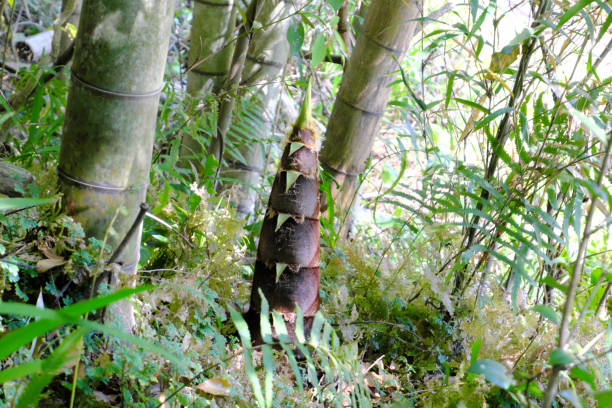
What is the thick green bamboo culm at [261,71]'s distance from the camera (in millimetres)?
2215

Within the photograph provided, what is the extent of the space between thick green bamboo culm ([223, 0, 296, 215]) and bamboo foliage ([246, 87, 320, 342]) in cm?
72

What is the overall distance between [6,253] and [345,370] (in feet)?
2.63

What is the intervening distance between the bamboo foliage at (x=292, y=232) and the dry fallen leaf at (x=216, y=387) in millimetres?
326

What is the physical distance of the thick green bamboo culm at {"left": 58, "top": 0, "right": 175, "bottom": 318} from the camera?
1.13 meters

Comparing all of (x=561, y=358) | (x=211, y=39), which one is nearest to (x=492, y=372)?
(x=561, y=358)

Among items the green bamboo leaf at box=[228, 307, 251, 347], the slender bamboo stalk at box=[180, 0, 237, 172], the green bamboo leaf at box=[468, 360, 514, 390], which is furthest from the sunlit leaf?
the slender bamboo stalk at box=[180, 0, 237, 172]

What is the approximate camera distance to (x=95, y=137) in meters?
1.19

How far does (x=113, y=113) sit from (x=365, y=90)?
3.37 ft

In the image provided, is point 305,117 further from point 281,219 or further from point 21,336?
point 21,336

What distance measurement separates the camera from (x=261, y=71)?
2252 millimetres

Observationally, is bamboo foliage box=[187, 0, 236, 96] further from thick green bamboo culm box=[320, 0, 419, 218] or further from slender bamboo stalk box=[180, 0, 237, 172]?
thick green bamboo culm box=[320, 0, 419, 218]

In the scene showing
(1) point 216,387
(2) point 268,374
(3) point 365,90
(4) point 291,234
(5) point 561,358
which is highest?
(3) point 365,90

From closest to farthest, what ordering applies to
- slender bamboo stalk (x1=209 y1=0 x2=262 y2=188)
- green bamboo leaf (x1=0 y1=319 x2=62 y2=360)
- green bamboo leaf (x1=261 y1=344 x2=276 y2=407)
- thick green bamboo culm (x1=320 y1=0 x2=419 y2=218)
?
green bamboo leaf (x1=0 y1=319 x2=62 y2=360)
green bamboo leaf (x1=261 y1=344 x2=276 y2=407)
slender bamboo stalk (x1=209 y1=0 x2=262 y2=188)
thick green bamboo culm (x1=320 y1=0 x2=419 y2=218)

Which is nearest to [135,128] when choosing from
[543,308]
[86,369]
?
[86,369]
